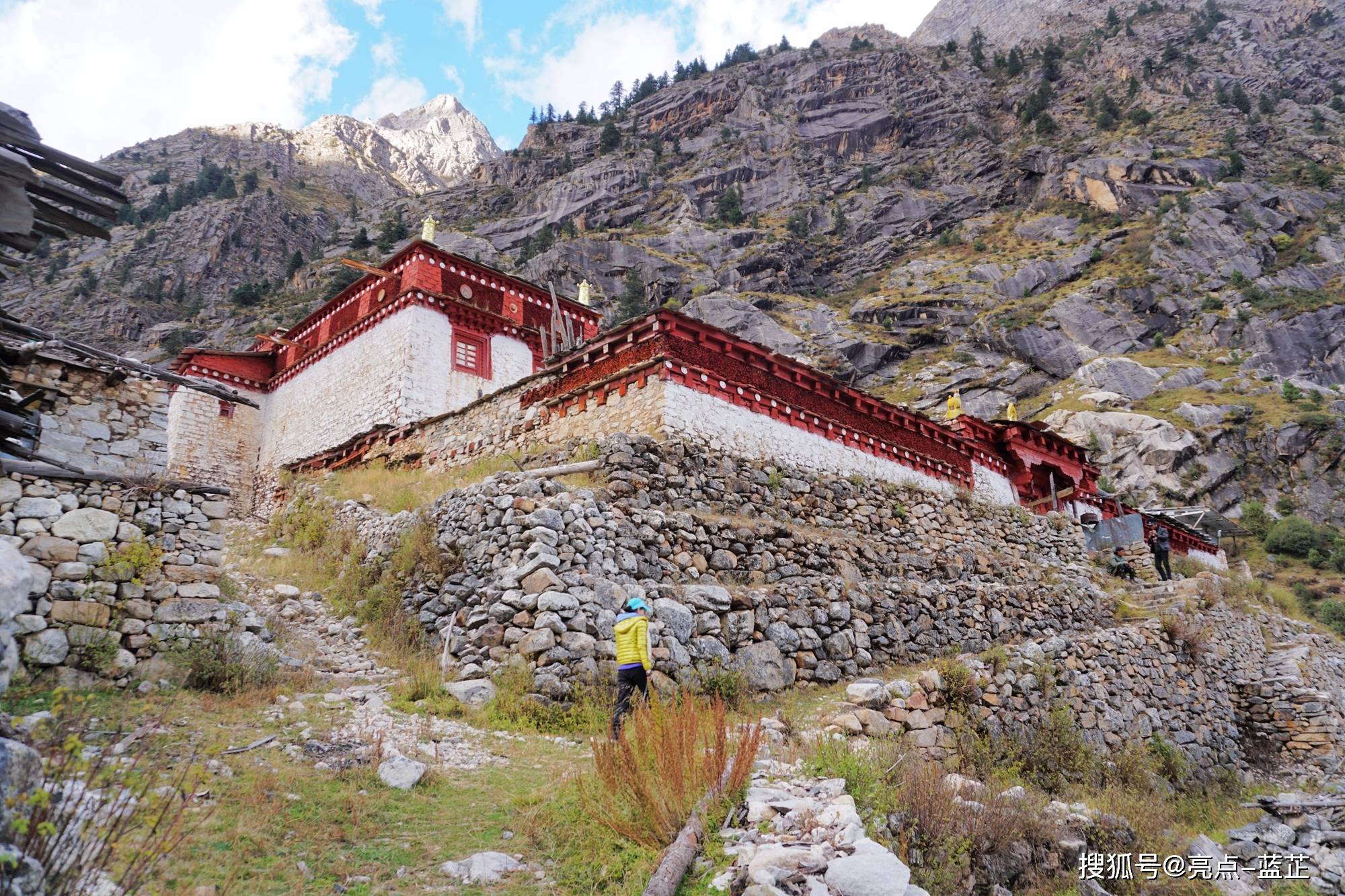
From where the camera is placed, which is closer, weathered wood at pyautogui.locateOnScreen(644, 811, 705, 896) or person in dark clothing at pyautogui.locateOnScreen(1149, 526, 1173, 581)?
weathered wood at pyautogui.locateOnScreen(644, 811, 705, 896)

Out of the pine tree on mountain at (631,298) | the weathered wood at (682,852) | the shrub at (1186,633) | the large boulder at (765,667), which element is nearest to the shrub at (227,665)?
the weathered wood at (682,852)

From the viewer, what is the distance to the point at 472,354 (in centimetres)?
2683

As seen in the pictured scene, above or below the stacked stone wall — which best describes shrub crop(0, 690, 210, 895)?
below

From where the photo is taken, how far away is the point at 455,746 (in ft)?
26.8

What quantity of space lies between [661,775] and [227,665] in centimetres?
585

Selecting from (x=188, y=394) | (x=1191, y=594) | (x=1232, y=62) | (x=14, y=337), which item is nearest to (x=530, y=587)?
(x=14, y=337)

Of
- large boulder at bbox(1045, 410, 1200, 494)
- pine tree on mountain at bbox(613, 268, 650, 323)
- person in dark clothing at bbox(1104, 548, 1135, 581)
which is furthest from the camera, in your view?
pine tree on mountain at bbox(613, 268, 650, 323)

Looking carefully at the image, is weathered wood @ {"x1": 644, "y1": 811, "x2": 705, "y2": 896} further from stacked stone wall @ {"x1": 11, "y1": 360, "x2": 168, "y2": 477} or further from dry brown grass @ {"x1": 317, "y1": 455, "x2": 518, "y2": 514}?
stacked stone wall @ {"x1": 11, "y1": 360, "x2": 168, "y2": 477}

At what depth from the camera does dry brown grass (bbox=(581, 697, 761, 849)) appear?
5805 millimetres

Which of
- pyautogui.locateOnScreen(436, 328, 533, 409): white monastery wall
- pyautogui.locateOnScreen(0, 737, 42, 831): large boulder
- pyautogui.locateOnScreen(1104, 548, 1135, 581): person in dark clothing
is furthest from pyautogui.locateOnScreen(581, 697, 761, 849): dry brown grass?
pyautogui.locateOnScreen(1104, 548, 1135, 581): person in dark clothing

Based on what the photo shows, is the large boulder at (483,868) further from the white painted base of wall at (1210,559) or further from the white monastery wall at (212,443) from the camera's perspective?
the white painted base of wall at (1210,559)

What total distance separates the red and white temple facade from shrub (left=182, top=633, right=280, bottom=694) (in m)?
7.10

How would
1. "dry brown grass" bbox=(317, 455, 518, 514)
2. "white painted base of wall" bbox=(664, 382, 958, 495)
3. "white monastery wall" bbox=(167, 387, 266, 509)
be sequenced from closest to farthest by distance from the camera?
"white painted base of wall" bbox=(664, 382, 958, 495)
"dry brown grass" bbox=(317, 455, 518, 514)
"white monastery wall" bbox=(167, 387, 266, 509)

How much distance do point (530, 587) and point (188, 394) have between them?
24878mm
